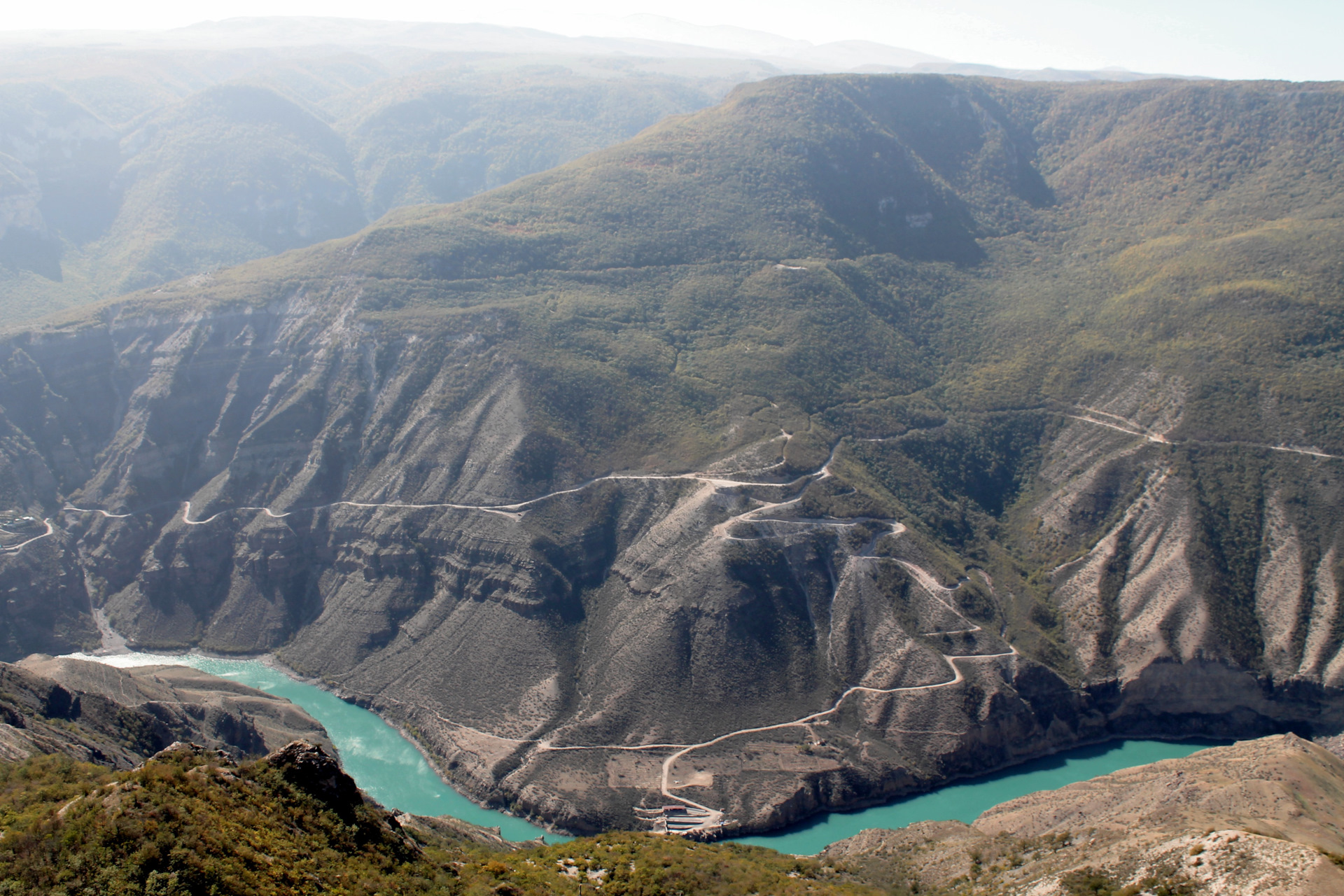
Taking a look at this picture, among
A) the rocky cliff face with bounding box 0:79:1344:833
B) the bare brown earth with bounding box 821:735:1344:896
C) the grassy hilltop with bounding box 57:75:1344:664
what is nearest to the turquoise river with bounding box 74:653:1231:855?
the rocky cliff face with bounding box 0:79:1344:833

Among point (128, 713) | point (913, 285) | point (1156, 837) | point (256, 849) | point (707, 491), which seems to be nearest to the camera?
point (256, 849)

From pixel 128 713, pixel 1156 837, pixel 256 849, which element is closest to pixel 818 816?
pixel 1156 837

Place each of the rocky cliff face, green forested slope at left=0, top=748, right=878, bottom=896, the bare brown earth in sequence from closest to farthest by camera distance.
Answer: green forested slope at left=0, top=748, right=878, bottom=896 < the bare brown earth < the rocky cliff face

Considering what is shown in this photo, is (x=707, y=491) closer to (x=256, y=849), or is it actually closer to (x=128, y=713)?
(x=128, y=713)

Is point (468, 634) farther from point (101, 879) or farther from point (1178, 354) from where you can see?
point (1178, 354)

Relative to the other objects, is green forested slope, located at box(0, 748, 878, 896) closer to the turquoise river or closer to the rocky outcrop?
the rocky outcrop

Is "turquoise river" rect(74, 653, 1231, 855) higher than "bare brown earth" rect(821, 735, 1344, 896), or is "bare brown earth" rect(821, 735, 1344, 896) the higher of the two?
"bare brown earth" rect(821, 735, 1344, 896)

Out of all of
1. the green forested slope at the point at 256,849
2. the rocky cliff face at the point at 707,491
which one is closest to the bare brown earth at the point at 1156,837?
the green forested slope at the point at 256,849

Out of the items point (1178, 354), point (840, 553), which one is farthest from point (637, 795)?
point (1178, 354)
